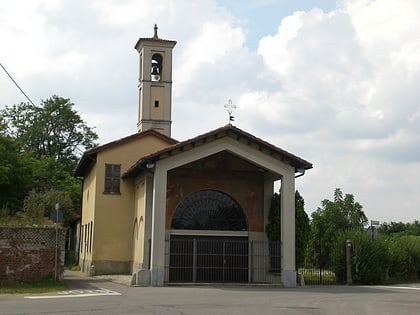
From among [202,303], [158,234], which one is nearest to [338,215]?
[158,234]

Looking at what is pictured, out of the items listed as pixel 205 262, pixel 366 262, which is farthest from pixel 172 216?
pixel 366 262

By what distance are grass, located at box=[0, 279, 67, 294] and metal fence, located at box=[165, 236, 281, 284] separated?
5200 millimetres

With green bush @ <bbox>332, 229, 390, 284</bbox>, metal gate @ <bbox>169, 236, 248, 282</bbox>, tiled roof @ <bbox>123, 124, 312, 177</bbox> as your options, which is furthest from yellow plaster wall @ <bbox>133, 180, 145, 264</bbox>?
green bush @ <bbox>332, 229, 390, 284</bbox>

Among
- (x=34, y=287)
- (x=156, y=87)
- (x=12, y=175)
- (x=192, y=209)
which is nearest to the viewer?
(x=34, y=287)

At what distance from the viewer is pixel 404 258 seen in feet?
99.5

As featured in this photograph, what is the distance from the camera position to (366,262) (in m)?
26.6

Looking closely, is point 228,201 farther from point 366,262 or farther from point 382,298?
point 382,298

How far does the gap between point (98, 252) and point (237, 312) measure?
19.2 meters

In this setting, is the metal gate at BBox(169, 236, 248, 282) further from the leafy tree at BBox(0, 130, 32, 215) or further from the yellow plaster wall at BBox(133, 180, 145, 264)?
the leafy tree at BBox(0, 130, 32, 215)

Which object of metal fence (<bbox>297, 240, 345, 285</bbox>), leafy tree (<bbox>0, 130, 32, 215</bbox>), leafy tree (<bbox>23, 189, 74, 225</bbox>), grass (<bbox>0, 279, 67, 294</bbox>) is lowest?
grass (<bbox>0, 279, 67, 294</bbox>)

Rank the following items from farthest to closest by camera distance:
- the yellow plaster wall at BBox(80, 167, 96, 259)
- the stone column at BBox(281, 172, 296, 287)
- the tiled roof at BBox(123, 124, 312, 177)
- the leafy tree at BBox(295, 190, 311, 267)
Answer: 1. the yellow plaster wall at BBox(80, 167, 96, 259)
2. the leafy tree at BBox(295, 190, 311, 267)
3. the stone column at BBox(281, 172, 296, 287)
4. the tiled roof at BBox(123, 124, 312, 177)

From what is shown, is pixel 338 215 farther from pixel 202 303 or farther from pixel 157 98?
pixel 202 303

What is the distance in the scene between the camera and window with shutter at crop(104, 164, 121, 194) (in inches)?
1275

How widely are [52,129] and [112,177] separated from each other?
31.5m
